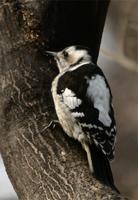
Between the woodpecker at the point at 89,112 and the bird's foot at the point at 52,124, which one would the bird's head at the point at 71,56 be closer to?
the woodpecker at the point at 89,112

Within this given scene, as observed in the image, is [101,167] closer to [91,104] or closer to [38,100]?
[91,104]

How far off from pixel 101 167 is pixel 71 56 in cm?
96

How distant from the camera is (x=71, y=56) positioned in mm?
5176

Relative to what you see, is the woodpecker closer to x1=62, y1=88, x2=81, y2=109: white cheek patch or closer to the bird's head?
x1=62, y1=88, x2=81, y2=109: white cheek patch

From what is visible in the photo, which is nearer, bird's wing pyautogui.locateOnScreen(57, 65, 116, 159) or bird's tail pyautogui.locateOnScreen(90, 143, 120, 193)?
bird's tail pyautogui.locateOnScreen(90, 143, 120, 193)

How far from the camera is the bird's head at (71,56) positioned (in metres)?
5.04

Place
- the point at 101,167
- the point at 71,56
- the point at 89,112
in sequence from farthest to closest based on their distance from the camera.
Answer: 1. the point at 71,56
2. the point at 89,112
3. the point at 101,167

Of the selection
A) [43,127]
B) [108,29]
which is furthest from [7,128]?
[108,29]

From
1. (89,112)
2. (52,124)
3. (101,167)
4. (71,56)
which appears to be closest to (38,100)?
(52,124)

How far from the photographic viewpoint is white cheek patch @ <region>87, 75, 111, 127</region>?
4.59 m

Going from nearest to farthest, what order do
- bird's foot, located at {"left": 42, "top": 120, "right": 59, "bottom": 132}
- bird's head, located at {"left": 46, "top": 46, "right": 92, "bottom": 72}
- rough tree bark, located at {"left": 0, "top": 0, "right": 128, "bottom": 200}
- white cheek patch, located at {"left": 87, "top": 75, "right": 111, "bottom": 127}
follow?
rough tree bark, located at {"left": 0, "top": 0, "right": 128, "bottom": 200} < bird's foot, located at {"left": 42, "top": 120, "right": 59, "bottom": 132} < white cheek patch, located at {"left": 87, "top": 75, "right": 111, "bottom": 127} < bird's head, located at {"left": 46, "top": 46, "right": 92, "bottom": 72}

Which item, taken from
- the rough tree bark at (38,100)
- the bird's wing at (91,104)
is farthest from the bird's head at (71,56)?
the bird's wing at (91,104)

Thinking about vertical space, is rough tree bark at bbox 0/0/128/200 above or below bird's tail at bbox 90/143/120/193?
above

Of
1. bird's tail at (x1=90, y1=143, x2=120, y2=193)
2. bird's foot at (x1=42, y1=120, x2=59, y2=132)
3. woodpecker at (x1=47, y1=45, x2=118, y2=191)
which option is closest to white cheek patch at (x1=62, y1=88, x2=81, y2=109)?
woodpecker at (x1=47, y1=45, x2=118, y2=191)
